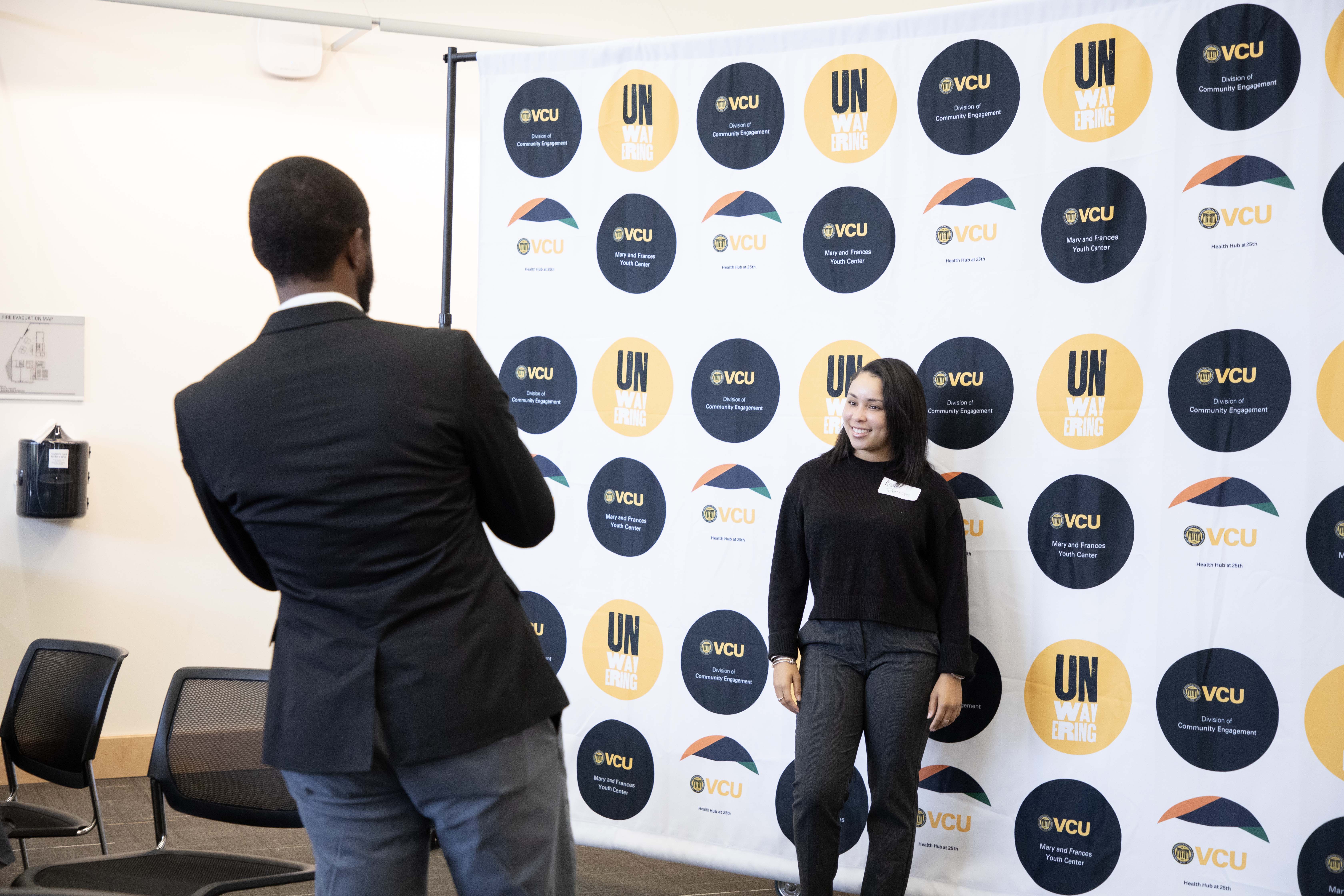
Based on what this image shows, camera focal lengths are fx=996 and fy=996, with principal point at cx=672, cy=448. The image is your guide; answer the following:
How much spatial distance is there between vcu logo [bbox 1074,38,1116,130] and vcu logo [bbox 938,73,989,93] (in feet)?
0.73

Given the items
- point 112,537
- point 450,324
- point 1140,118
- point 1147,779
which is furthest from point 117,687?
point 1140,118

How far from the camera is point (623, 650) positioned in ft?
9.86

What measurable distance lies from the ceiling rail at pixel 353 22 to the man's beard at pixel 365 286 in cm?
268

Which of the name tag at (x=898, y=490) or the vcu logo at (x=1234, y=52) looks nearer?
the vcu logo at (x=1234, y=52)

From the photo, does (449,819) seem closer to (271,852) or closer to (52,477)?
(271,852)

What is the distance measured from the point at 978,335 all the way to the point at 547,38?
2.76 meters

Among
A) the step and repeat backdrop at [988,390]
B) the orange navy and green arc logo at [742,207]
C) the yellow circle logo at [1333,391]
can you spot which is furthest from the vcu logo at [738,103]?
the yellow circle logo at [1333,391]

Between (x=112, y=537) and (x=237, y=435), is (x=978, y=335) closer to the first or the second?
(x=237, y=435)

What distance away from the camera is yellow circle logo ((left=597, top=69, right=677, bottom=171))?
9.77 feet

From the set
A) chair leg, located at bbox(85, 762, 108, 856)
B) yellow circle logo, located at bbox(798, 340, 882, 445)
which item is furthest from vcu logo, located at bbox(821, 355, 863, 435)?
chair leg, located at bbox(85, 762, 108, 856)

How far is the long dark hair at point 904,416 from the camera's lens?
2.55 meters

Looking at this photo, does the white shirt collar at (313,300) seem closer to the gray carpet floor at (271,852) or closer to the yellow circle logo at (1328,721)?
the gray carpet floor at (271,852)

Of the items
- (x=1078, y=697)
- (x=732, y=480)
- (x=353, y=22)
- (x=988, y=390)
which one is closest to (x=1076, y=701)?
(x=1078, y=697)

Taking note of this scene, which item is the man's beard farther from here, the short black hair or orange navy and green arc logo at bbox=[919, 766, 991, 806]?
orange navy and green arc logo at bbox=[919, 766, 991, 806]
